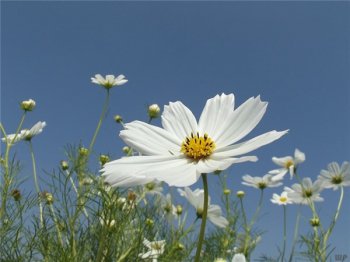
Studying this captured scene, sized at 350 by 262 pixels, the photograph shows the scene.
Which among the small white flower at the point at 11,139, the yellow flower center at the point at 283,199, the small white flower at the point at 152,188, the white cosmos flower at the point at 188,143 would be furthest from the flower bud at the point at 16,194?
the yellow flower center at the point at 283,199

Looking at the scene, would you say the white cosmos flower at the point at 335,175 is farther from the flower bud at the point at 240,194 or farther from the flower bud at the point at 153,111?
the flower bud at the point at 153,111

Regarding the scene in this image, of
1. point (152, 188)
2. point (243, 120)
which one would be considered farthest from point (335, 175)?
point (243, 120)

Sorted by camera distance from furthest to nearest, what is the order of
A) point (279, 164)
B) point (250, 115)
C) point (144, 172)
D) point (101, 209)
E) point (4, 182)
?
point (279, 164) < point (4, 182) < point (101, 209) < point (250, 115) < point (144, 172)

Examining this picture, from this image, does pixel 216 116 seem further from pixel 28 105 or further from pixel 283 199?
pixel 283 199

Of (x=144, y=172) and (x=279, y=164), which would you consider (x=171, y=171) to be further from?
(x=279, y=164)

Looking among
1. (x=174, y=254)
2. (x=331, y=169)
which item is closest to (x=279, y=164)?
(x=331, y=169)
